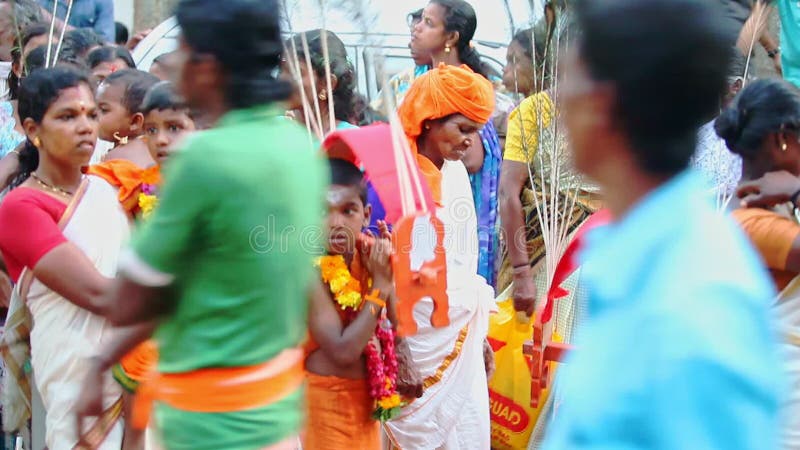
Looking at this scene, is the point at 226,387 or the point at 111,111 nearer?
the point at 226,387

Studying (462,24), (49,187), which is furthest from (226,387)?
(462,24)

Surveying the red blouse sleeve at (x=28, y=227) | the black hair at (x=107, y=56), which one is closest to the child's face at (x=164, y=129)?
the red blouse sleeve at (x=28, y=227)

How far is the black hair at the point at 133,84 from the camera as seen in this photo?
4.94m

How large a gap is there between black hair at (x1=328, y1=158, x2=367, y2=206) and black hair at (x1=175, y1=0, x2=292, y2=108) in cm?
133

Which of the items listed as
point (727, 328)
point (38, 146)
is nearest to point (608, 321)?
point (727, 328)

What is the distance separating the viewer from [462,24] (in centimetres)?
587

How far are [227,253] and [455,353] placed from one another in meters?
2.65

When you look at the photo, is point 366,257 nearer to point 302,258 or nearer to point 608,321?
point 302,258

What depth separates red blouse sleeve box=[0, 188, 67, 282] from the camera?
370cm

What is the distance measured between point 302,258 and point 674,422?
124 centimetres

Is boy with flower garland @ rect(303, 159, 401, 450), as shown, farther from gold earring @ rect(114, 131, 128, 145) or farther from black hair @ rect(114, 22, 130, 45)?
black hair @ rect(114, 22, 130, 45)

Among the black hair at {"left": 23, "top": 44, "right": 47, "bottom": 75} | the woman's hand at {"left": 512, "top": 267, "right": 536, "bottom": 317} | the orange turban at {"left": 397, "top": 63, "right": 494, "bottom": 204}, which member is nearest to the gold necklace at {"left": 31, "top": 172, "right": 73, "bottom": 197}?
the orange turban at {"left": 397, "top": 63, "right": 494, "bottom": 204}

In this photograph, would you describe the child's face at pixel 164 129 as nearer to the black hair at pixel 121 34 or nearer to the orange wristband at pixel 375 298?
the orange wristband at pixel 375 298

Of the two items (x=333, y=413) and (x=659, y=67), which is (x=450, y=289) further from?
(x=659, y=67)
